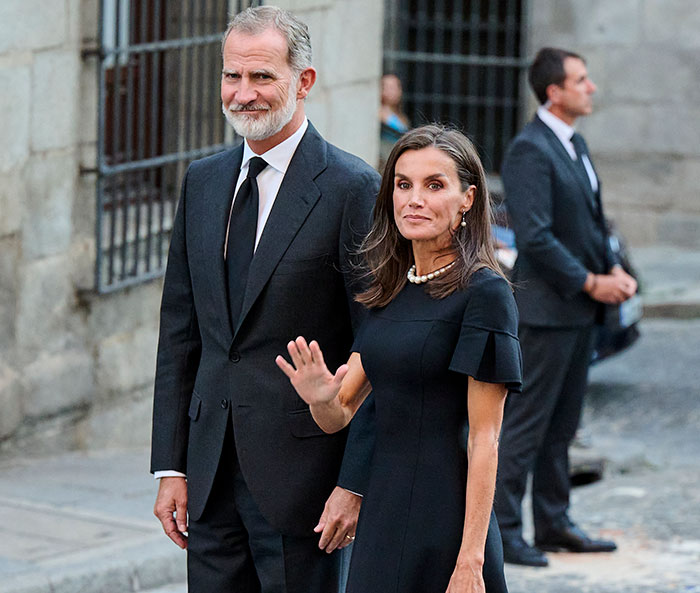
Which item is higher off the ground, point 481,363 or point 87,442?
point 481,363

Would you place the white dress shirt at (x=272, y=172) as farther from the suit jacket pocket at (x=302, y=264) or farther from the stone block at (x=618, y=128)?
the stone block at (x=618, y=128)

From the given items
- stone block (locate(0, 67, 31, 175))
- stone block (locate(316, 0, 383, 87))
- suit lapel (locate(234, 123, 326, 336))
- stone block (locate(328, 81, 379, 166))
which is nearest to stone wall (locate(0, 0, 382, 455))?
stone block (locate(0, 67, 31, 175))

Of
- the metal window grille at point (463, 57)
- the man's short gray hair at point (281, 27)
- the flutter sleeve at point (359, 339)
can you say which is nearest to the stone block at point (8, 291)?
the man's short gray hair at point (281, 27)

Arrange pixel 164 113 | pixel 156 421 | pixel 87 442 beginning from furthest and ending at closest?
pixel 164 113
pixel 87 442
pixel 156 421

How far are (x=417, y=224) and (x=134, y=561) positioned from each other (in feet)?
8.30

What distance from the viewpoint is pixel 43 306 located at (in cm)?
704

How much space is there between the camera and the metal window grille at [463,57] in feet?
51.3

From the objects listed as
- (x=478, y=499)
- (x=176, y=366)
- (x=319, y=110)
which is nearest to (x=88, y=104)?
(x=319, y=110)

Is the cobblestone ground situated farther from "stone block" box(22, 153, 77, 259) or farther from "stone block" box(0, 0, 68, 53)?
"stone block" box(0, 0, 68, 53)

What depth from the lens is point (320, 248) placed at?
3.76 m

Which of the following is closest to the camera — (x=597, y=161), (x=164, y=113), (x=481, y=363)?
(x=481, y=363)

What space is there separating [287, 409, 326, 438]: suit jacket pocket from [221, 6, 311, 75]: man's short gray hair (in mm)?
842

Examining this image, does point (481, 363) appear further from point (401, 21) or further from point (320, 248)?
point (401, 21)

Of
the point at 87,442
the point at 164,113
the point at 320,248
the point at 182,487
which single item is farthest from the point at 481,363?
the point at 164,113
